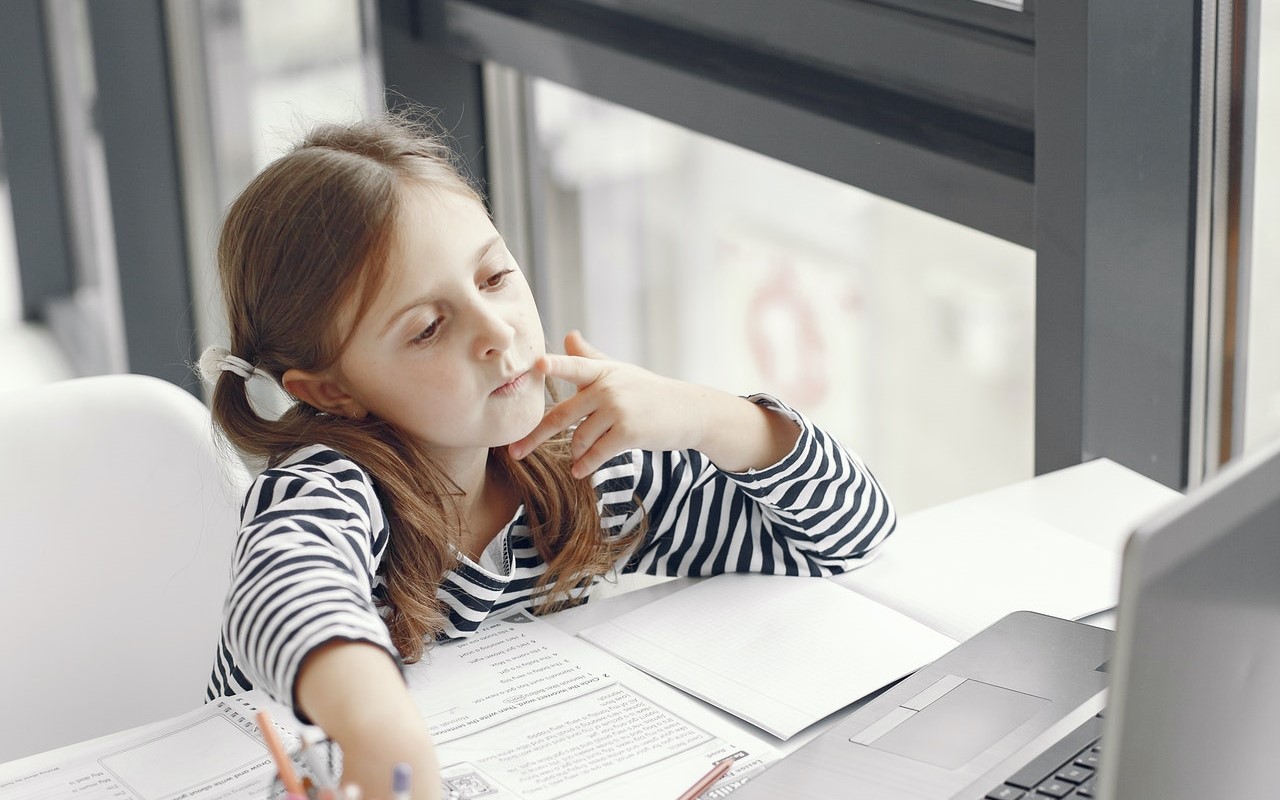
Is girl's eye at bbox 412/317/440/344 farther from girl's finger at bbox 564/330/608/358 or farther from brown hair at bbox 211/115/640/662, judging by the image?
girl's finger at bbox 564/330/608/358

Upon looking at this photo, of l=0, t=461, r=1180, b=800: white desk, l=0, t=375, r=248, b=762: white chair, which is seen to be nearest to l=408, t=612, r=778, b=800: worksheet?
l=0, t=461, r=1180, b=800: white desk

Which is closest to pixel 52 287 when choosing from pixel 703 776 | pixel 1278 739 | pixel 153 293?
pixel 153 293

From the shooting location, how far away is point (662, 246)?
2092 mm

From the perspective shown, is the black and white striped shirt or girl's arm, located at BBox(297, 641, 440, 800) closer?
girl's arm, located at BBox(297, 641, 440, 800)

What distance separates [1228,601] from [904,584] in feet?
1.75

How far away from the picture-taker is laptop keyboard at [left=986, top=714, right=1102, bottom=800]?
26.5 inches

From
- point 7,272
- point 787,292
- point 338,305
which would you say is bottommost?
point 7,272

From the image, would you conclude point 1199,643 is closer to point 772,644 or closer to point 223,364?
point 772,644

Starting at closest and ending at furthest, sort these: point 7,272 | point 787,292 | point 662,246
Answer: point 787,292
point 662,246
point 7,272

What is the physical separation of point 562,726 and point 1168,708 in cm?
42

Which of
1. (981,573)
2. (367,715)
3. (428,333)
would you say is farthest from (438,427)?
(981,573)

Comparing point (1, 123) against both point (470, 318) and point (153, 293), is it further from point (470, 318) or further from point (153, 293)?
point (470, 318)

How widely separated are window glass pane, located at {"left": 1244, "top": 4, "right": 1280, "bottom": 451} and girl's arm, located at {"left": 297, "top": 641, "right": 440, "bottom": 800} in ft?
2.66

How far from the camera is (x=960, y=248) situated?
1.66 m
